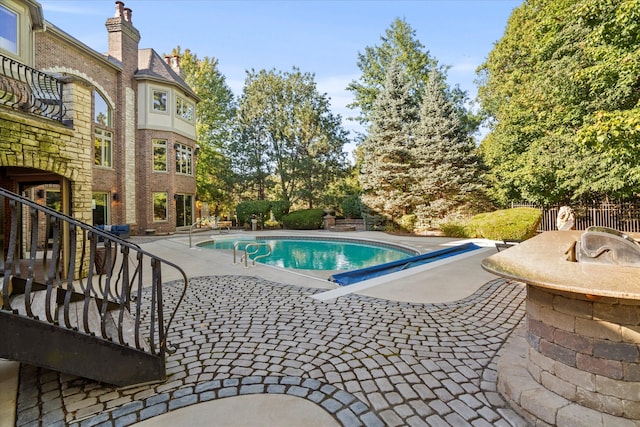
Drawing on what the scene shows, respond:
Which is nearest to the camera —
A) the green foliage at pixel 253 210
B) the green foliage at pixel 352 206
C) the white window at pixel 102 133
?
the white window at pixel 102 133

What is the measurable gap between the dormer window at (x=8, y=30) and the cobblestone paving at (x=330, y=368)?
8062 mm

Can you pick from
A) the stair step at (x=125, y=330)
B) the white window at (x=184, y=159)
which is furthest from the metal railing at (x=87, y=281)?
the white window at (x=184, y=159)

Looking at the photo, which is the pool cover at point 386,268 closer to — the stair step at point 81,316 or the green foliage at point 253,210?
the stair step at point 81,316

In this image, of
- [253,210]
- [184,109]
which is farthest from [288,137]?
[184,109]

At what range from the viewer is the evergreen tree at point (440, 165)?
15562 mm

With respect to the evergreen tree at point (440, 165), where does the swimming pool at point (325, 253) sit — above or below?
below

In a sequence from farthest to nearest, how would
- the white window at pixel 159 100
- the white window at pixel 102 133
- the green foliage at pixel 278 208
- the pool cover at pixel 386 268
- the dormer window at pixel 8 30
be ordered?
the green foliage at pixel 278 208 < the white window at pixel 159 100 < the white window at pixel 102 133 < the dormer window at pixel 8 30 < the pool cover at pixel 386 268

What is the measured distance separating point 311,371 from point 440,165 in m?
14.9

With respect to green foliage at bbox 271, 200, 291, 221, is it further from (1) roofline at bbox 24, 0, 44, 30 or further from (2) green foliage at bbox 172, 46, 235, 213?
(1) roofline at bbox 24, 0, 44, 30

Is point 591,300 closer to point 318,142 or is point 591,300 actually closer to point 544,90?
point 544,90

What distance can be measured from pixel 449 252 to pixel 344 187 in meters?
13.5

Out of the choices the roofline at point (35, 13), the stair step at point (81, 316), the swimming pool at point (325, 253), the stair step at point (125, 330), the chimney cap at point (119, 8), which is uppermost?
the chimney cap at point (119, 8)

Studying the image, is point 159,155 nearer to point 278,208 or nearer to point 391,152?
point 278,208

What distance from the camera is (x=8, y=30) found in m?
7.31
